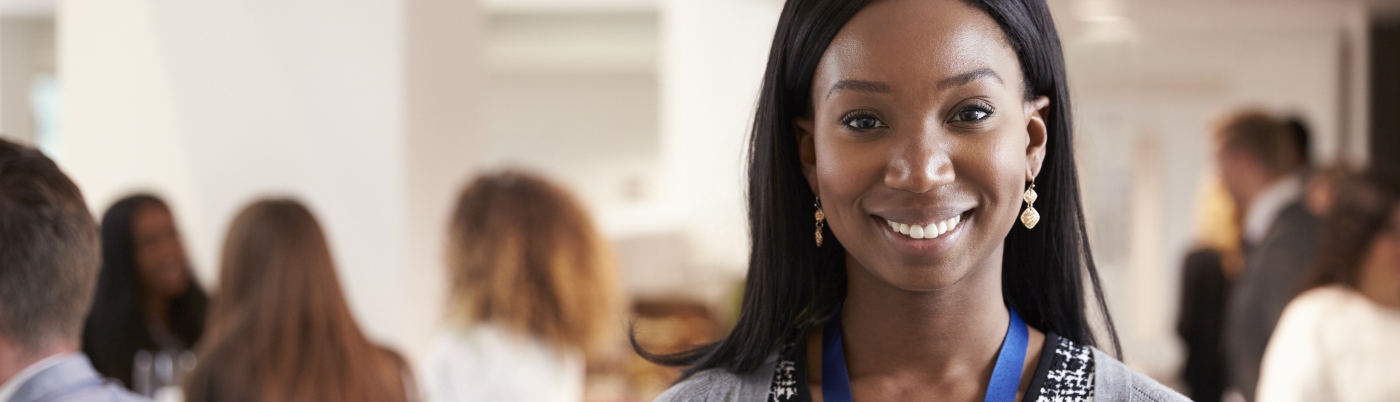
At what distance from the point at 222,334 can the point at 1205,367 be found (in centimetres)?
379

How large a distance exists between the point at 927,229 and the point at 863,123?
11 cm

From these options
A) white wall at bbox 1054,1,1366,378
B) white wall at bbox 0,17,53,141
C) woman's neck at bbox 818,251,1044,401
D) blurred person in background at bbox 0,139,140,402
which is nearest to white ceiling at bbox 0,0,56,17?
white wall at bbox 0,17,53,141

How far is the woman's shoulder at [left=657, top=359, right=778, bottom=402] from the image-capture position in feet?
4.02

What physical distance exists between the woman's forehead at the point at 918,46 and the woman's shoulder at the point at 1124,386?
28 centimetres

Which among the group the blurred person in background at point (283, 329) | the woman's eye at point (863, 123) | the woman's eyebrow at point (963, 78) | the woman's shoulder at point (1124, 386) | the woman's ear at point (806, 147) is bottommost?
the blurred person in background at point (283, 329)

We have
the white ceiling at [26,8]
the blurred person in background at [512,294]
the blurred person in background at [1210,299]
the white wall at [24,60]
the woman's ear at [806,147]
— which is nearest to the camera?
the woman's ear at [806,147]

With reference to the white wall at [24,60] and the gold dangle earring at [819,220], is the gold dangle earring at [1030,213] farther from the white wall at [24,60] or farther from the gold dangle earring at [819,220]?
the white wall at [24,60]

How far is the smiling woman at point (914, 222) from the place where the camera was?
1.09 meters

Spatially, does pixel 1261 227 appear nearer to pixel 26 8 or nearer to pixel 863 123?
pixel 863 123

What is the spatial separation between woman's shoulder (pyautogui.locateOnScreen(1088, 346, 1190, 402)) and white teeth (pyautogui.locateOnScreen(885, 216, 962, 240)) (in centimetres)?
21

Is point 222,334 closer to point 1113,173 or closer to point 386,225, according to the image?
point 386,225

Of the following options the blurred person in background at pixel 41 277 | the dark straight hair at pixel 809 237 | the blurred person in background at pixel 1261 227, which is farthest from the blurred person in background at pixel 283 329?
the blurred person in background at pixel 1261 227

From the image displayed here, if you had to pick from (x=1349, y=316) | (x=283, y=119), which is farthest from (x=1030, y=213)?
(x=283, y=119)

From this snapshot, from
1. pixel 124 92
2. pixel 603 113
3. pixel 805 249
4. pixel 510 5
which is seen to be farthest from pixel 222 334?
pixel 603 113
